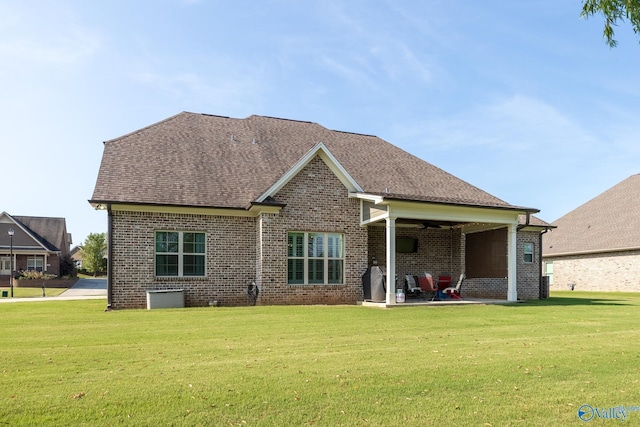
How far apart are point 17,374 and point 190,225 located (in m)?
10.6

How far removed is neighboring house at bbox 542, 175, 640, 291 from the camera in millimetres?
29000

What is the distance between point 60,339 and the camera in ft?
29.6

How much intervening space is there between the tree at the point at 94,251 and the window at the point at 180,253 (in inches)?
1749

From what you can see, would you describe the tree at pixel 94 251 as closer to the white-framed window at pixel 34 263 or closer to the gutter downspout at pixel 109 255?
the white-framed window at pixel 34 263

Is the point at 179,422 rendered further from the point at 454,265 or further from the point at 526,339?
the point at 454,265

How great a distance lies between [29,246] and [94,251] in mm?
11870

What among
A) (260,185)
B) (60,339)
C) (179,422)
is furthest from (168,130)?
(179,422)

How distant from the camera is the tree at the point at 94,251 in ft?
184

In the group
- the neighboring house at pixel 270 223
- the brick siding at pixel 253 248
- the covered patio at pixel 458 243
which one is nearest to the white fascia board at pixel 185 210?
the neighboring house at pixel 270 223

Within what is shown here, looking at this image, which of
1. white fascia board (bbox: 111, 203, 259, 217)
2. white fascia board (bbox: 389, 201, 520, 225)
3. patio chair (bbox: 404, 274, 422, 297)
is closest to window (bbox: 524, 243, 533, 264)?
white fascia board (bbox: 389, 201, 520, 225)

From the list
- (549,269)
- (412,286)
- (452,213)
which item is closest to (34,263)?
(412,286)

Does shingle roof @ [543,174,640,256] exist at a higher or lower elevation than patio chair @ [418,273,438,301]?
higher
